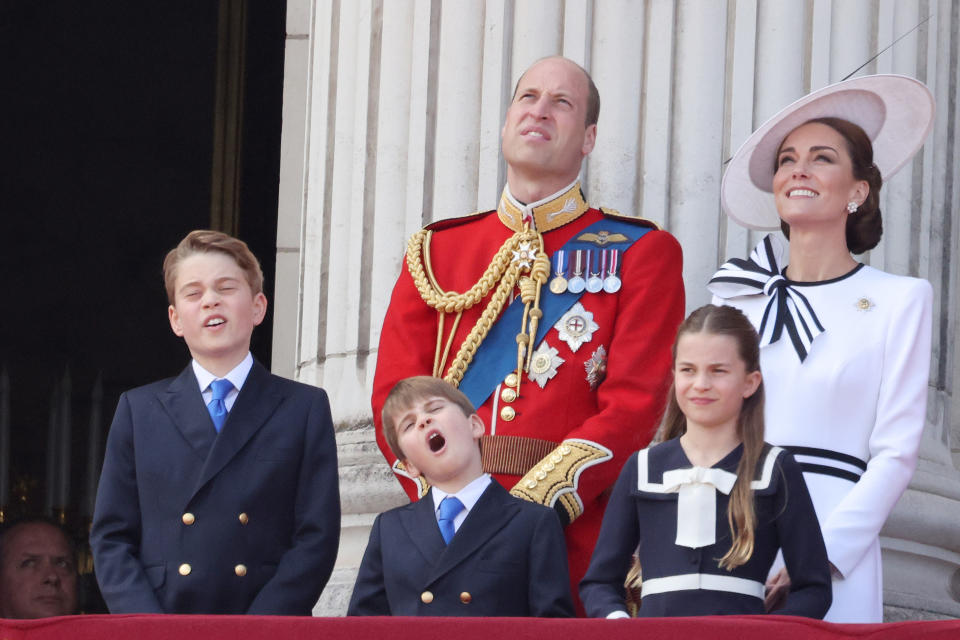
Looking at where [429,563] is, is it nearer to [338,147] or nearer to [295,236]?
[338,147]

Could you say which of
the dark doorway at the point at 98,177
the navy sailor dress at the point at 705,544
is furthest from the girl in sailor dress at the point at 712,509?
the dark doorway at the point at 98,177

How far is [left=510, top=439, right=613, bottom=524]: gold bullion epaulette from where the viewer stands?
434cm

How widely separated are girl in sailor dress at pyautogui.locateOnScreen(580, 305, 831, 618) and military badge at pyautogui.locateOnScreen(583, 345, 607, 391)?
0.59 metres

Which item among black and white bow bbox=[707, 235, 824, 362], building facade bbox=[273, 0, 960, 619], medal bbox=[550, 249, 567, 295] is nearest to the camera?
black and white bow bbox=[707, 235, 824, 362]

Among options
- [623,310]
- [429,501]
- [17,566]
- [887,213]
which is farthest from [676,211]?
[17,566]

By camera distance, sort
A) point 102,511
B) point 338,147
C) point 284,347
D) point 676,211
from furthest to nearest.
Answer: point 284,347
point 338,147
point 676,211
point 102,511

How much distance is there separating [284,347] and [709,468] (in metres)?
3.49

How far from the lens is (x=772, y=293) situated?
14.7 ft

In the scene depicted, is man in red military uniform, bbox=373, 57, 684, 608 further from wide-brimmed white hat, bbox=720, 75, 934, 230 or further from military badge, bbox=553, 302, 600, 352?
wide-brimmed white hat, bbox=720, 75, 934, 230

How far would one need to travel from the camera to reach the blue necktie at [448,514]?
4066 millimetres

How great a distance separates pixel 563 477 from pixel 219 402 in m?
0.76

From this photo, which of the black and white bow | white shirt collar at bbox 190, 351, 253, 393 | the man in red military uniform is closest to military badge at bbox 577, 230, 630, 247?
the man in red military uniform

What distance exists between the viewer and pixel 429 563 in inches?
158

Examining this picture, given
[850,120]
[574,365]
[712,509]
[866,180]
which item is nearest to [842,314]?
[866,180]
